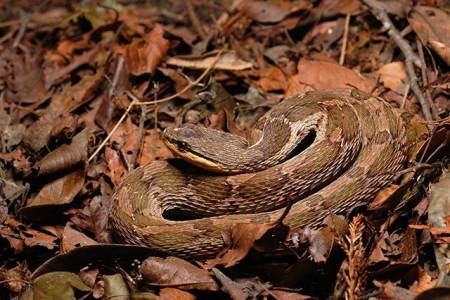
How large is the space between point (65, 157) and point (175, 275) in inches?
86.7

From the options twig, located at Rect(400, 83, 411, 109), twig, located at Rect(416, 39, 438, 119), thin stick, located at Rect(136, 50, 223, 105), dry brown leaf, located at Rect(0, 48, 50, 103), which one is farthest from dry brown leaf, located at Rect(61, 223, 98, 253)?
twig, located at Rect(416, 39, 438, 119)

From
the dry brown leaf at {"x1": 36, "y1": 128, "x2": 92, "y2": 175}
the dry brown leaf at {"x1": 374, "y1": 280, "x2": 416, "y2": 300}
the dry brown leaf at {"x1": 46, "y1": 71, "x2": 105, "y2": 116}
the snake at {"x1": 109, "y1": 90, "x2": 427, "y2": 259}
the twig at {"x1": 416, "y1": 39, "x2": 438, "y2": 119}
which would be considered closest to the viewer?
the dry brown leaf at {"x1": 374, "y1": 280, "x2": 416, "y2": 300}

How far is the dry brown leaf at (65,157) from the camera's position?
648 cm

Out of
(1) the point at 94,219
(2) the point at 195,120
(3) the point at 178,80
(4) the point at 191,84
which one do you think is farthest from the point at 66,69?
(1) the point at 94,219

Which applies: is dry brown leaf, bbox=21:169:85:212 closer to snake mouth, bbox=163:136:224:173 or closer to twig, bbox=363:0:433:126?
snake mouth, bbox=163:136:224:173

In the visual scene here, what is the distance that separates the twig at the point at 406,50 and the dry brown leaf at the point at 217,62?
1806 millimetres

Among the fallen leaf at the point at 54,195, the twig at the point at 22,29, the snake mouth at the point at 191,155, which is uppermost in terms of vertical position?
the twig at the point at 22,29

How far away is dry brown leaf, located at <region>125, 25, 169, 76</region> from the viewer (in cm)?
761

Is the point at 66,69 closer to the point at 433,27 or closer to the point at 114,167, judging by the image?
the point at 114,167

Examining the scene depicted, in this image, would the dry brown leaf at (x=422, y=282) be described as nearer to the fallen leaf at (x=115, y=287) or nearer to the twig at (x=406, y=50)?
the twig at (x=406, y=50)

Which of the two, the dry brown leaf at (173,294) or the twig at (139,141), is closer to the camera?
the dry brown leaf at (173,294)

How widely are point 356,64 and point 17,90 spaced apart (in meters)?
4.66

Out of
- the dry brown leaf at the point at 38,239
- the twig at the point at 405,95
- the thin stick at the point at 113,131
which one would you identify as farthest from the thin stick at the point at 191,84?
the twig at the point at 405,95

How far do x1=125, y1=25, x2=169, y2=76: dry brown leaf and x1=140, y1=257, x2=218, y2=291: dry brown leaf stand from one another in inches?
123
